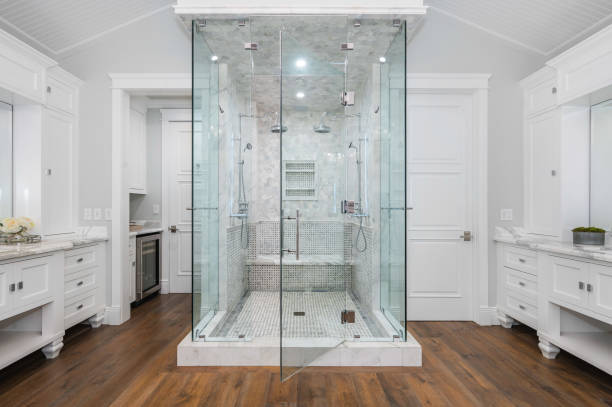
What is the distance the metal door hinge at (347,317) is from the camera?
2.45m

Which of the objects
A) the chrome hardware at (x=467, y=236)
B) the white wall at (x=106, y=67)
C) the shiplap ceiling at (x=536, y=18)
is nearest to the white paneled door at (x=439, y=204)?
the chrome hardware at (x=467, y=236)

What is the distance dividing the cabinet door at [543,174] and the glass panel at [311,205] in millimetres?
1950

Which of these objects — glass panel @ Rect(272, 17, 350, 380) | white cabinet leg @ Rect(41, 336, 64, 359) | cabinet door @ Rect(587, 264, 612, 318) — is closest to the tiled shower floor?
glass panel @ Rect(272, 17, 350, 380)

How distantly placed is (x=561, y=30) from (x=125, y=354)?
15.2 feet

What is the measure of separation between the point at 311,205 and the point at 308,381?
1.17m

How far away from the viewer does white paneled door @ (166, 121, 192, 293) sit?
181 inches

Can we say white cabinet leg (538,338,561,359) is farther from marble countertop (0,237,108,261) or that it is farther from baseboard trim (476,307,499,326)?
marble countertop (0,237,108,261)

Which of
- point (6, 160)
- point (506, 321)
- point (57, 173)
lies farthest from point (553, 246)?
point (6, 160)

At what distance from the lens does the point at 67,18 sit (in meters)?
3.08

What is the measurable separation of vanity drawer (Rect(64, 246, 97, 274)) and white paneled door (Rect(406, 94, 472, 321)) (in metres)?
3.10

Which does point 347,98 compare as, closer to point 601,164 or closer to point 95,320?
point 601,164

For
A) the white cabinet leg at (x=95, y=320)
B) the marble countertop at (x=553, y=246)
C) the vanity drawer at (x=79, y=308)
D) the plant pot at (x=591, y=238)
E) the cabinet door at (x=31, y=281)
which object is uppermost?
the plant pot at (x=591, y=238)

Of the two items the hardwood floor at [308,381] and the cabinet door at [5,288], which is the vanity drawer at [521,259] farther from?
the cabinet door at [5,288]

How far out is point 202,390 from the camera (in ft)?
7.07
